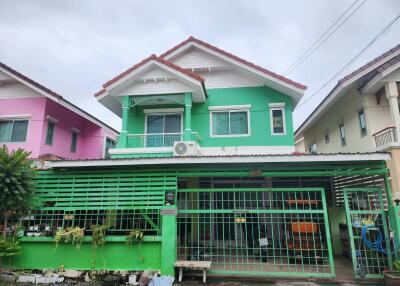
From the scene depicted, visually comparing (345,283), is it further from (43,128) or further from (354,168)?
(43,128)

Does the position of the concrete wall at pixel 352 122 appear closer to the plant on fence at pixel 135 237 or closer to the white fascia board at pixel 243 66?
the white fascia board at pixel 243 66

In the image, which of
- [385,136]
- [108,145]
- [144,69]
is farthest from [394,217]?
[108,145]

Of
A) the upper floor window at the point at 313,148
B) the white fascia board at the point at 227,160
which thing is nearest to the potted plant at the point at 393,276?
the white fascia board at the point at 227,160

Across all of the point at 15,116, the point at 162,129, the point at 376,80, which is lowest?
the point at 162,129

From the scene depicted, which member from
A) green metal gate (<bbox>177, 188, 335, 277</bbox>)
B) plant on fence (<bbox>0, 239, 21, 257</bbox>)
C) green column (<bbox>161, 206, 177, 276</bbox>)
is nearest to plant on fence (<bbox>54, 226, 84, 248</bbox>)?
plant on fence (<bbox>0, 239, 21, 257</bbox>)

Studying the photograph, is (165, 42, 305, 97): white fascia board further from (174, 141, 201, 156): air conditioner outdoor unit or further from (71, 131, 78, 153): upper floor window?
(71, 131, 78, 153): upper floor window

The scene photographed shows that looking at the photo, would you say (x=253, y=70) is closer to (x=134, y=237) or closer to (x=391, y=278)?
(x=134, y=237)

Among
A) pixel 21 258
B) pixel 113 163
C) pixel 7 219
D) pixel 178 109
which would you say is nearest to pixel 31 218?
pixel 7 219

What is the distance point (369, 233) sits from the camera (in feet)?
24.2

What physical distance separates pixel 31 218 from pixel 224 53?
907cm

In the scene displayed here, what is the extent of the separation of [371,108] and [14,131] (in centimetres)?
1477

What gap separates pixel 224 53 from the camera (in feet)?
36.9

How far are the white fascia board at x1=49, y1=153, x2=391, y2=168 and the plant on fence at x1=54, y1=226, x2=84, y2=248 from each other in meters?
1.74

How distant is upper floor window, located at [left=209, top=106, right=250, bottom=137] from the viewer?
11039mm
